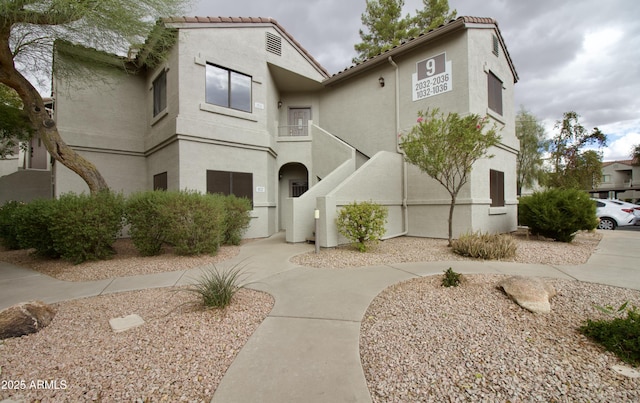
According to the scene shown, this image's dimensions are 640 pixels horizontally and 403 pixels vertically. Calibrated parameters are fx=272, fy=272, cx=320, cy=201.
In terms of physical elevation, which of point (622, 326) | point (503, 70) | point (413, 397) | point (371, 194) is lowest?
point (413, 397)

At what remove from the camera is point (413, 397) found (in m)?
2.11

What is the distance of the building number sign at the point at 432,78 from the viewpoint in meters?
9.80

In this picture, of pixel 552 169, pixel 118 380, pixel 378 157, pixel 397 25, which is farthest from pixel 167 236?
pixel 552 169

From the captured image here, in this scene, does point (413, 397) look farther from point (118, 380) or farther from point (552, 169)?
point (552, 169)

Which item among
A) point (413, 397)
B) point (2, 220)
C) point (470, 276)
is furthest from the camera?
point (2, 220)

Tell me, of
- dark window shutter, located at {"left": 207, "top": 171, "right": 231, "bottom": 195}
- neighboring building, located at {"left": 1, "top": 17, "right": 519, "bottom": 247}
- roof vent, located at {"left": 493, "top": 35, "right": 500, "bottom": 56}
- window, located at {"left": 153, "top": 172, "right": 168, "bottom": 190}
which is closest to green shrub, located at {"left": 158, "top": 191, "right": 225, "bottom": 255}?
neighboring building, located at {"left": 1, "top": 17, "right": 519, "bottom": 247}

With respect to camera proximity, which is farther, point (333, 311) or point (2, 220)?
point (2, 220)

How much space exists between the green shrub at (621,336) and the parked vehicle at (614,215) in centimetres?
1515

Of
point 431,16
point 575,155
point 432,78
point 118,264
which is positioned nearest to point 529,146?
point 575,155

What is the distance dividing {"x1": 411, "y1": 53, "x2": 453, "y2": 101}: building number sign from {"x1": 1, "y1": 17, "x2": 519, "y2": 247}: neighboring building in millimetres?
39

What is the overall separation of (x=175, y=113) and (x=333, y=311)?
9.56 m

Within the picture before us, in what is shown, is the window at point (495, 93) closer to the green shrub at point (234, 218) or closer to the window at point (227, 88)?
the window at point (227, 88)

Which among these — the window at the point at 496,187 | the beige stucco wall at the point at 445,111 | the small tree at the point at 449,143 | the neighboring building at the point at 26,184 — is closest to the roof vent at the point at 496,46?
the beige stucco wall at the point at 445,111

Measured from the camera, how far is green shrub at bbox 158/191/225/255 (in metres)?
6.75
